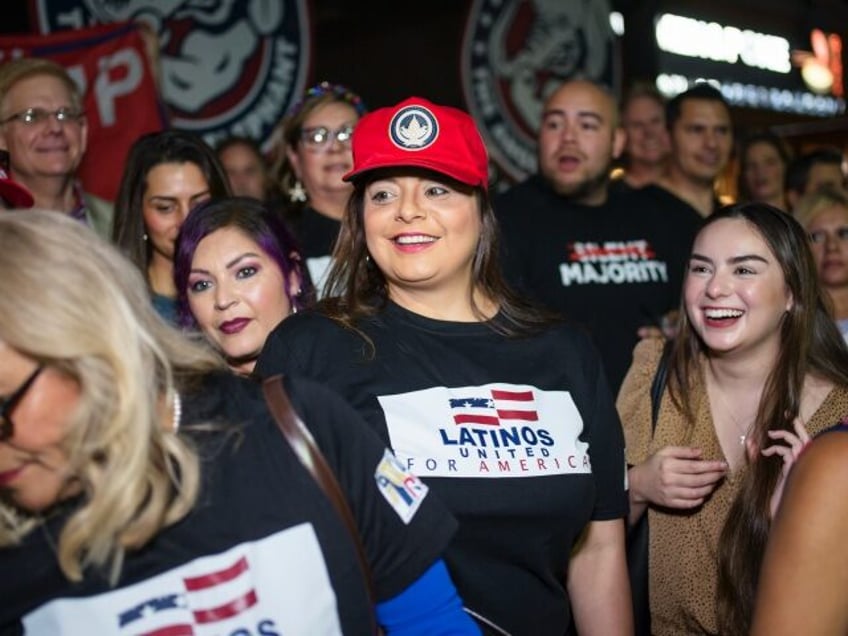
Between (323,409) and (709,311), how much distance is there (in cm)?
142

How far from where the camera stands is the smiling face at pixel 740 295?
8.37 ft

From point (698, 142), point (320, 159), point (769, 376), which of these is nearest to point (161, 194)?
point (320, 159)

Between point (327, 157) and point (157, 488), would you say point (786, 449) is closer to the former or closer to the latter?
point (157, 488)

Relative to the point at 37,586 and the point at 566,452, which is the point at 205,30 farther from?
the point at 37,586

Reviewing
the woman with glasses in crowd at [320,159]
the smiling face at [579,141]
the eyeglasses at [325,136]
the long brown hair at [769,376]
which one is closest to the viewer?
the long brown hair at [769,376]

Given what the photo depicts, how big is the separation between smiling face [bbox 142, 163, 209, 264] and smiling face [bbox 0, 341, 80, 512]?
1981 millimetres

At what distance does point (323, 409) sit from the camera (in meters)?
1.48

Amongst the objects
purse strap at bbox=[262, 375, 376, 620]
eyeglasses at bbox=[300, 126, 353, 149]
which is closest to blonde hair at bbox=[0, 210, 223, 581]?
purse strap at bbox=[262, 375, 376, 620]

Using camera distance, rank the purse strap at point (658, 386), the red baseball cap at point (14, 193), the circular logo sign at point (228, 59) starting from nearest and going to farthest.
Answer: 1. the red baseball cap at point (14, 193)
2. the purse strap at point (658, 386)
3. the circular logo sign at point (228, 59)

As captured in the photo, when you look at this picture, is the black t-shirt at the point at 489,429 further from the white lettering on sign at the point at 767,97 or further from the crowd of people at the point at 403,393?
the white lettering on sign at the point at 767,97

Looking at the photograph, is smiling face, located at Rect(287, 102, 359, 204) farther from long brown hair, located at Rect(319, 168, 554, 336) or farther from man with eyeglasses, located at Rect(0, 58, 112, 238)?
long brown hair, located at Rect(319, 168, 554, 336)

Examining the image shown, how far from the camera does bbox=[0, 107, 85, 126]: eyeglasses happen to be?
11.2 ft

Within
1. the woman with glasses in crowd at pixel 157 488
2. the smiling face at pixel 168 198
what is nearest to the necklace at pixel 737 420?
the woman with glasses in crowd at pixel 157 488

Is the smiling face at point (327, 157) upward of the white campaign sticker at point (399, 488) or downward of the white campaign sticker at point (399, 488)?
upward
